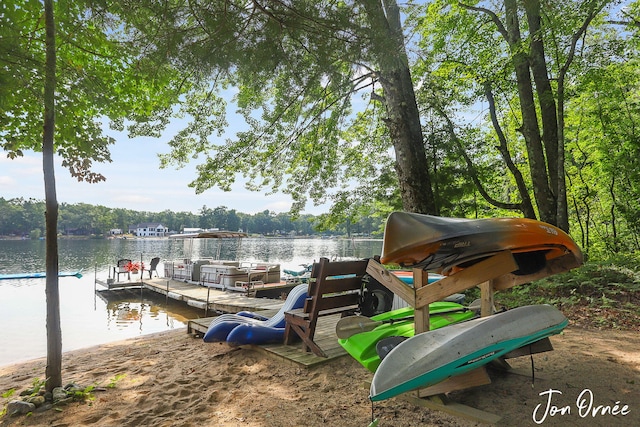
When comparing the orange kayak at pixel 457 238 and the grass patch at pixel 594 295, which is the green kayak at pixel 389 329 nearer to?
the orange kayak at pixel 457 238

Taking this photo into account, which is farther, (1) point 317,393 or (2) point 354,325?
(2) point 354,325

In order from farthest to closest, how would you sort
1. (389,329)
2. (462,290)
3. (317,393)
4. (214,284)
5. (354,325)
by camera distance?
1. (214,284)
2. (354,325)
3. (389,329)
4. (317,393)
5. (462,290)

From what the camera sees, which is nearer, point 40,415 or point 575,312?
point 40,415

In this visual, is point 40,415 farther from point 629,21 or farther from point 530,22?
point 629,21

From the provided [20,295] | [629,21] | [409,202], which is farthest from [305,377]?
[20,295]

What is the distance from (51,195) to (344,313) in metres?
4.08

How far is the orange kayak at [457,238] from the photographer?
2912 mm

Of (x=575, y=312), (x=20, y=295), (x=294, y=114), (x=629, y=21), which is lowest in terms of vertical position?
(x=20, y=295)

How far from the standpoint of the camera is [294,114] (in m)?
8.37

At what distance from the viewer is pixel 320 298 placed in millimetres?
4859

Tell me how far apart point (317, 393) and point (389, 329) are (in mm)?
956

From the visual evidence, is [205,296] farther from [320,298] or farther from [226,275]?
[320,298]

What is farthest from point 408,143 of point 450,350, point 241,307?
point 241,307

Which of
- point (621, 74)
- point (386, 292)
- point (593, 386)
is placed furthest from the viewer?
point (621, 74)
